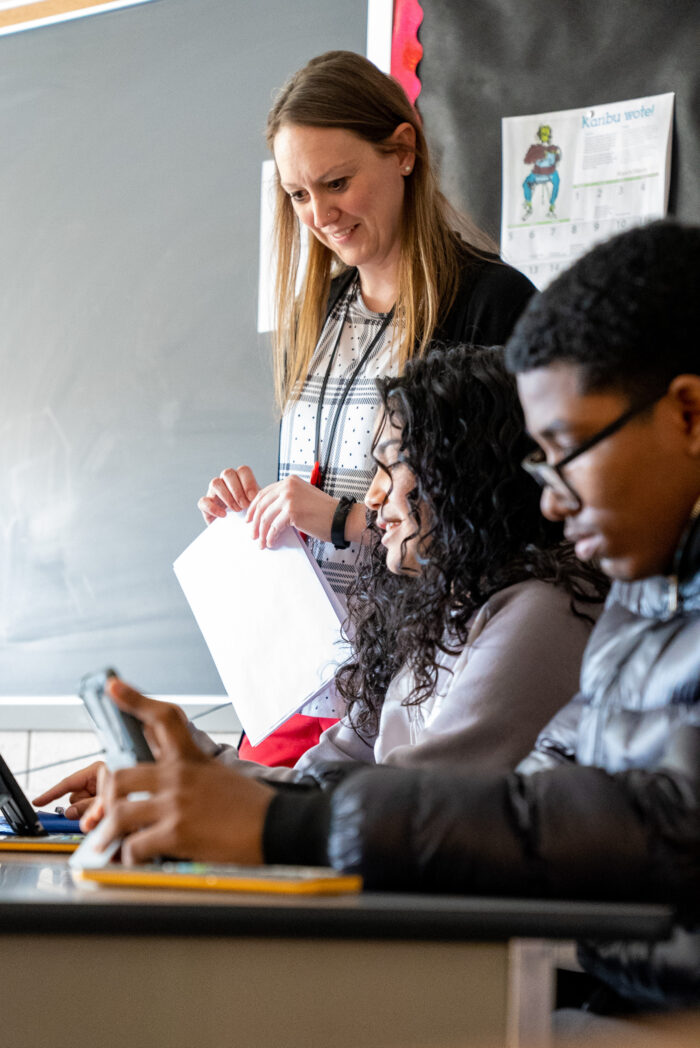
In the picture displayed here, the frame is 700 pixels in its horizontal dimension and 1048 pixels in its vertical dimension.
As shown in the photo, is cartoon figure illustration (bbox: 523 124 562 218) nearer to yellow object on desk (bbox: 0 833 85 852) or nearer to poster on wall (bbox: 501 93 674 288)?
poster on wall (bbox: 501 93 674 288)

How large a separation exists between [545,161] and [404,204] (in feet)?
1.76

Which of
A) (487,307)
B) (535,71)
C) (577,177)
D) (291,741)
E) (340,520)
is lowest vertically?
(291,741)

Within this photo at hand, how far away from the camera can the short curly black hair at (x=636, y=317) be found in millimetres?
794

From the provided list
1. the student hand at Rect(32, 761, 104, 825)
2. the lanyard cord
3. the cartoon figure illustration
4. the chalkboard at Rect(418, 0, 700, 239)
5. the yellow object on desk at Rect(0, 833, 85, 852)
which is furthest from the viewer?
the cartoon figure illustration

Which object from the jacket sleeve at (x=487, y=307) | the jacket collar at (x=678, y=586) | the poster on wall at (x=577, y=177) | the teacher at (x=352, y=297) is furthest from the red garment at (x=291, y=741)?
the poster on wall at (x=577, y=177)

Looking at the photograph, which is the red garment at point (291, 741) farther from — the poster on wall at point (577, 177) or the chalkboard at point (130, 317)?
the poster on wall at point (577, 177)

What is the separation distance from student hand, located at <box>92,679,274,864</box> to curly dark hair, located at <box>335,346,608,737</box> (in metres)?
0.52

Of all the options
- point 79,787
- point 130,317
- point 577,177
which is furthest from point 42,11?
point 79,787

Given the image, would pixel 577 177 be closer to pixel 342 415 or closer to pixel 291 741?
pixel 342 415

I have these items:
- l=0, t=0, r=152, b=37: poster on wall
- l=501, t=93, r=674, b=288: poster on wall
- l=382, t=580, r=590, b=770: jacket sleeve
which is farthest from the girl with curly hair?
l=0, t=0, r=152, b=37: poster on wall

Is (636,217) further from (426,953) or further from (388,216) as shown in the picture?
(426,953)

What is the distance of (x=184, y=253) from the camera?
8.02ft

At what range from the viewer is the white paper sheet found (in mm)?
1507

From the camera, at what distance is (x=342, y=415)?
5.23ft
